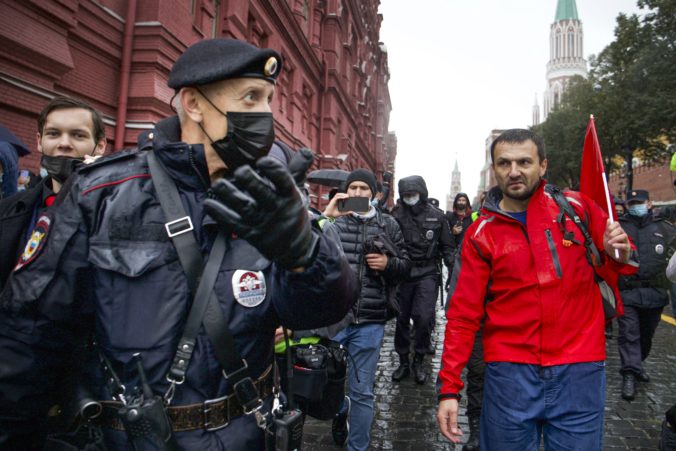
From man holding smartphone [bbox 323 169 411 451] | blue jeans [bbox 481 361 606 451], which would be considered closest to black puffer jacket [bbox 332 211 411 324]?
man holding smartphone [bbox 323 169 411 451]

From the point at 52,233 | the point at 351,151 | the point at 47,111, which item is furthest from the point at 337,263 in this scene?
the point at 351,151

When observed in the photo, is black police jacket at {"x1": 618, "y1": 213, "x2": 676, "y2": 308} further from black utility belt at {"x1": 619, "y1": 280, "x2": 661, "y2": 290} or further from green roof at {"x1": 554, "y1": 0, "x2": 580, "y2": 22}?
green roof at {"x1": 554, "y1": 0, "x2": 580, "y2": 22}

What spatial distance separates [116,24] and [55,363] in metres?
8.10

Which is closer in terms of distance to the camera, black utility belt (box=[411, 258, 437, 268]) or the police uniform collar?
the police uniform collar

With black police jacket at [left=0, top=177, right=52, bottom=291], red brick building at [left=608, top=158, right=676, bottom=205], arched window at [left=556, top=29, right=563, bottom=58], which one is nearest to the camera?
black police jacket at [left=0, top=177, right=52, bottom=291]

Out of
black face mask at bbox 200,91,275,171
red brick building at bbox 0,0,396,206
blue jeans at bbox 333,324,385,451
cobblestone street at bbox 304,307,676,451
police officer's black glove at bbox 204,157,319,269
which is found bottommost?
cobblestone street at bbox 304,307,676,451

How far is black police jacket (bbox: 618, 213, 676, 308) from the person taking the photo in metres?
5.66

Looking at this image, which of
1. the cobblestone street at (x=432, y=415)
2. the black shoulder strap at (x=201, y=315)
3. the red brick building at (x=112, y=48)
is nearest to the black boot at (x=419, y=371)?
the cobblestone street at (x=432, y=415)

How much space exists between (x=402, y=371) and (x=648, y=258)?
→ 136 inches

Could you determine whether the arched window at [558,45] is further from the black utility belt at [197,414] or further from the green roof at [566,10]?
the black utility belt at [197,414]

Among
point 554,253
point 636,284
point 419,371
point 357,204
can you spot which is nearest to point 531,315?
point 554,253

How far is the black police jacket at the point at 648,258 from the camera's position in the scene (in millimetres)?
5656

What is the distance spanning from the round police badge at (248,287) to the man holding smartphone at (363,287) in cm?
202

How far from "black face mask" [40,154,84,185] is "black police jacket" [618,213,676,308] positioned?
231 inches
